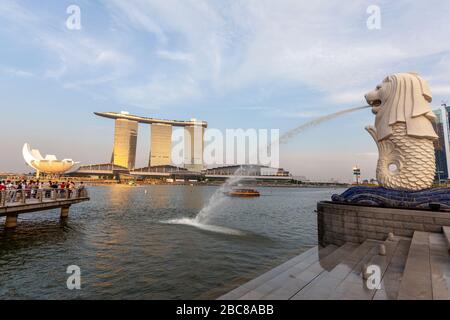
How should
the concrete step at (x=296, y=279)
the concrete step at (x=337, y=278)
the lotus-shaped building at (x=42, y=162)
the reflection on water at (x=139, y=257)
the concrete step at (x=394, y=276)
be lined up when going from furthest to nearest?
1. the lotus-shaped building at (x=42, y=162)
2. the reflection on water at (x=139, y=257)
3. the concrete step at (x=296, y=279)
4. the concrete step at (x=337, y=278)
5. the concrete step at (x=394, y=276)

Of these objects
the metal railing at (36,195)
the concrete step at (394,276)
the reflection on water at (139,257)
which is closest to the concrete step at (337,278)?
the concrete step at (394,276)

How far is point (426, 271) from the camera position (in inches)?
251

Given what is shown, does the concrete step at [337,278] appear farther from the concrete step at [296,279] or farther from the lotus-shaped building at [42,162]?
the lotus-shaped building at [42,162]

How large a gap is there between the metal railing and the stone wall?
64.1 ft

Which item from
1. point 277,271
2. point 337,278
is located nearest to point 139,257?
point 277,271

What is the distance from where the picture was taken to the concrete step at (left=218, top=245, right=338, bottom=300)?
20.6 ft

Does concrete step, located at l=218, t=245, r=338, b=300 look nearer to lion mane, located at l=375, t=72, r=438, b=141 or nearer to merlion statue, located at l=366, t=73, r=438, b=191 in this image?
merlion statue, located at l=366, t=73, r=438, b=191

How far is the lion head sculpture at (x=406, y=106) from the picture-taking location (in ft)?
43.4

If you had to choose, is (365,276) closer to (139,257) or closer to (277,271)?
(277,271)

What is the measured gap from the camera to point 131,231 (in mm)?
19672

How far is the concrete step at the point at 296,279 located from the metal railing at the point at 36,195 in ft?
58.9

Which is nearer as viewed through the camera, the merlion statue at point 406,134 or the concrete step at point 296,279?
the concrete step at point 296,279

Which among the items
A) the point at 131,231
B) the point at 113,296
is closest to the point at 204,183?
the point at 131,231

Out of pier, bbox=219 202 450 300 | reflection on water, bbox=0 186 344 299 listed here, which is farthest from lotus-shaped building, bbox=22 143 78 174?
pier, bbox=219 202 450 300
